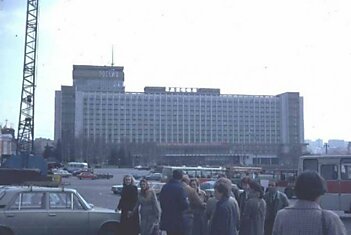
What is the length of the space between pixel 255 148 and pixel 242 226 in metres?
160

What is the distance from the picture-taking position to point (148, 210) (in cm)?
1345

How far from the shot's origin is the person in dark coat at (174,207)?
12.0m

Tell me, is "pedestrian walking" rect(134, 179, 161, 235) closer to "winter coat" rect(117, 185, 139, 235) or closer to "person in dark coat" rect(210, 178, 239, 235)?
"winter coat" rect(117, 185, 139, 235)

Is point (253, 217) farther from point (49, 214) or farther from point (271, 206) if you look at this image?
point (49, 214)

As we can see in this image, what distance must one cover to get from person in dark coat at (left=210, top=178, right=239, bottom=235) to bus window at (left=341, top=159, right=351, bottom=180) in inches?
Result: 786

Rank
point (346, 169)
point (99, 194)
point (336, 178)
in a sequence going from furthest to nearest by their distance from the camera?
point (99, 194)
point (346, 169)
point (336, 178)

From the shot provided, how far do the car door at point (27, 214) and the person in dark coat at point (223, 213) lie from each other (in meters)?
5.78

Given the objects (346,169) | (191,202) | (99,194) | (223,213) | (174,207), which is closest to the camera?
(223,213)

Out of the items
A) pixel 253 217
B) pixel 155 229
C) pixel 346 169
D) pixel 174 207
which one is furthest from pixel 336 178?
pixel 174 207

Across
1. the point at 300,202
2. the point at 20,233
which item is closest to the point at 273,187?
the point at 20,233

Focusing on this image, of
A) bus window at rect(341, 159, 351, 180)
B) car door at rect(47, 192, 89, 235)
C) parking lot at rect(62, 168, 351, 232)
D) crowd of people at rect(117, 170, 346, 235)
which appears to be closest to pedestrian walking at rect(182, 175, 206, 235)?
crowd of people at rect(117, 170, 346, 235)

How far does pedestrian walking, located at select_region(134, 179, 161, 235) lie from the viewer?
13328mm

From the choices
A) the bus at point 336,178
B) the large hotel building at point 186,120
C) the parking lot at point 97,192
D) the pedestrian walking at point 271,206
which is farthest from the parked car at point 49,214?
the large hotel building at point 186,120

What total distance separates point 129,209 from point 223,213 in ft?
16.2
